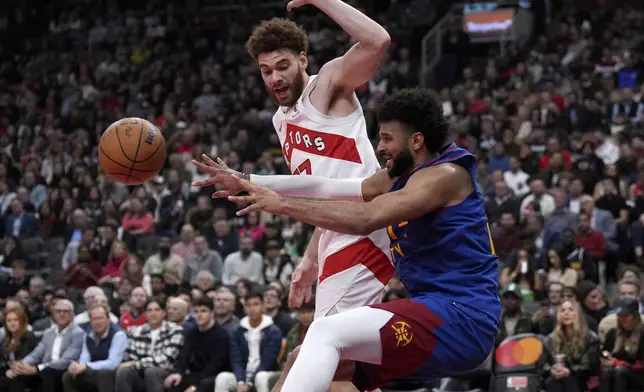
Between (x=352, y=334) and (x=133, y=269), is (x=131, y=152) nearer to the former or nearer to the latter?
(x=352, y=334)

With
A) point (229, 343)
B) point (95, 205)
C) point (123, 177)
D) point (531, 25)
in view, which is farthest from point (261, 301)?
point (531, 25)

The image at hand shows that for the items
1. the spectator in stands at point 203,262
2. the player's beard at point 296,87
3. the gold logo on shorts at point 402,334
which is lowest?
the spectator in stands at point 203,262

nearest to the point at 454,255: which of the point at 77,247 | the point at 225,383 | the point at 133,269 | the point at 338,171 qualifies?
the point at 338,171

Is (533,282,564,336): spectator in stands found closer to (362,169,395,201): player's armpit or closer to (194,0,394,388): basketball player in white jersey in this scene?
(194,0,394,388): basketball player in white jersey

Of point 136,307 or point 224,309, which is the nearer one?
point 224,309

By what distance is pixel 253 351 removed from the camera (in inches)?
400

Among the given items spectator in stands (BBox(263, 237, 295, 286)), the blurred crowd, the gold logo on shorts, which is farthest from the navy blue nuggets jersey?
spectator in stands (BBox(263, 237, 295, 286))

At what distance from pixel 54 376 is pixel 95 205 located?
6.20 meters

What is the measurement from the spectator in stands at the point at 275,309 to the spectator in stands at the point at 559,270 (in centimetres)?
292

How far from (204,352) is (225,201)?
5449 mm

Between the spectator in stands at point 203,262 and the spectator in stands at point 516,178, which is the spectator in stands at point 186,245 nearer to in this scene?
the spectator in stands at point 203,262

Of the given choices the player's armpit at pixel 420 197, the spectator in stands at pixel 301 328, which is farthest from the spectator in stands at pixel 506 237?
the player's armpit at pixel 420 197

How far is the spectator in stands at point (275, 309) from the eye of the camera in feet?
35.1

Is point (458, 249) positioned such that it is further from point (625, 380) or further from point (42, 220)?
point (42, 220)
